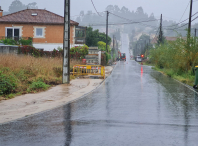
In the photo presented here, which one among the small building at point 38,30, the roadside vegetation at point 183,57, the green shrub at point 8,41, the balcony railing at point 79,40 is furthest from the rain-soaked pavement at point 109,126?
the balcony railing at point 79,40

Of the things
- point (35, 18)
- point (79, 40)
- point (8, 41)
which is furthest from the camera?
point (79, 40)

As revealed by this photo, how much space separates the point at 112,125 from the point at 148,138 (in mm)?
1483

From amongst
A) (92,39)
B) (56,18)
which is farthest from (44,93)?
(92,39)

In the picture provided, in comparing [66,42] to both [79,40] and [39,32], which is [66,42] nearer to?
[39,32]

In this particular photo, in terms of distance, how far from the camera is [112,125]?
791 centimetres

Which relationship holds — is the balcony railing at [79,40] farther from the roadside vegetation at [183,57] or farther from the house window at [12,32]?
the roadside vegetation at [183,57]

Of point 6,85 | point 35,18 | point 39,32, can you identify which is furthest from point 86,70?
point 35,18

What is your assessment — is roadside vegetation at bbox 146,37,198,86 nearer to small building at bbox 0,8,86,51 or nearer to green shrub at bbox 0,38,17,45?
small building at bbox 0,8,86,51

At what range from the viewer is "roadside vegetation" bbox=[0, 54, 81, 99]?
13.7 m

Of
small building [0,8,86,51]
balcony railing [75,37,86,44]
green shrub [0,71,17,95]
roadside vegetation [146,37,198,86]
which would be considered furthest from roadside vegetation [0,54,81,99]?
balcony railing [75,37,86,44]

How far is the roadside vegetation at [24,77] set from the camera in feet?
45.0

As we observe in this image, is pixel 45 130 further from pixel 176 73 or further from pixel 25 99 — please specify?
pixel 176 73

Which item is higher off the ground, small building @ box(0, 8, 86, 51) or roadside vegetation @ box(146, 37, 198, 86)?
small building @ box(0, 8, 86, 51)

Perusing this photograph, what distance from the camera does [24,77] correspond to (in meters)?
17.1
